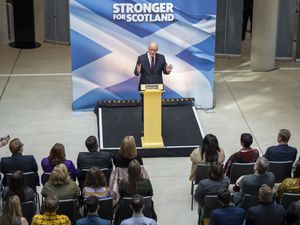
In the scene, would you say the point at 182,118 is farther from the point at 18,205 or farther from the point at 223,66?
the point at 18,205

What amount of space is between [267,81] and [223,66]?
143cm

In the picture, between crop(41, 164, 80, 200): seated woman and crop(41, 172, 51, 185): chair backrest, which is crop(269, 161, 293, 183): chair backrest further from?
crop(41, 172, 51, 185): chair backrest

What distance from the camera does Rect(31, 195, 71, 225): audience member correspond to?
7.38 meters

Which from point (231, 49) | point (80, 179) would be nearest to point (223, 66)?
point (231, 49)

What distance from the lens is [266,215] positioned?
301 inches

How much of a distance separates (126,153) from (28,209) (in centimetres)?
152

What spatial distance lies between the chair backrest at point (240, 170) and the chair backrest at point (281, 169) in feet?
0.87

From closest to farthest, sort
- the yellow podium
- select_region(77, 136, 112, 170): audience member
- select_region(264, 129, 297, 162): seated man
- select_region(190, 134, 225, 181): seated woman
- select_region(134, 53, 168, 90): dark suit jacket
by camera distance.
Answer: select_region(77, 136, 112, 170): audience member, select_region(190, 134, 225, 181): seated woman, select_region(264, 129, 297, 162): seated man, the yellow podium, select_region(134, 53, 168, 90): dark suit jacket

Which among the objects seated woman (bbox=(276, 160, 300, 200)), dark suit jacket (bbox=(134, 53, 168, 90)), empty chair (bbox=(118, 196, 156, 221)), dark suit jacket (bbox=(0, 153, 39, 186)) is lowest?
empty chair (bbox=(118, 196, 156, 221))

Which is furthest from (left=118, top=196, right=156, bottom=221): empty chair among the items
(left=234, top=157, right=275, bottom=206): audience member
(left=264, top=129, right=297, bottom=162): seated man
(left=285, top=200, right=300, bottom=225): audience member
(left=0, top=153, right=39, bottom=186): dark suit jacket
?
(left=264, top=129, right=297, bottom=162): seated man

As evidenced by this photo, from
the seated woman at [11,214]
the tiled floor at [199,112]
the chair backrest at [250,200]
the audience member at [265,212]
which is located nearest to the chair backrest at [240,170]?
the tiled floor at [199,112]

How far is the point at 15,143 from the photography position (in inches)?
351

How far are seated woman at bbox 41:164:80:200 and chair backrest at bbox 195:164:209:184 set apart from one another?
1817mm

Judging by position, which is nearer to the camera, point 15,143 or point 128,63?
point 15,143
